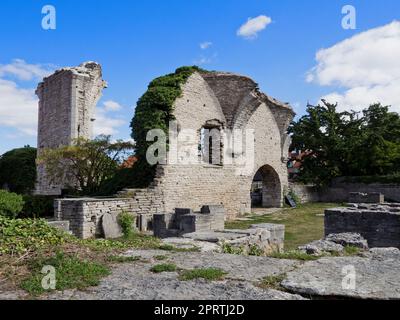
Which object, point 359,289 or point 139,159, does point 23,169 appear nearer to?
point 139,159

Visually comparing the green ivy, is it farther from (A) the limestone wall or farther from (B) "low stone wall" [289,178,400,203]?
(B) "low stone wall" [289,178,400,203]

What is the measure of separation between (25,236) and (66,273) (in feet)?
6.15

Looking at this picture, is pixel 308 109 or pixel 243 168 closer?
pixel 243 168

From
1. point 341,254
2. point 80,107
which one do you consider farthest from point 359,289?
point 80,107

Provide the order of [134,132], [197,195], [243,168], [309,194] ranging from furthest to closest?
[309,194]
[243,168]
[197,195]
[134,132]

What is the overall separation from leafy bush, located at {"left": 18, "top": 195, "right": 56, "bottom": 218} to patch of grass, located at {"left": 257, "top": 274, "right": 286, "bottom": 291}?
12951 millimetres

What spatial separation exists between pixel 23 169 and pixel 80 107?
29.7ft

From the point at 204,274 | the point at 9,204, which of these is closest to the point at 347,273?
the point at 204,274

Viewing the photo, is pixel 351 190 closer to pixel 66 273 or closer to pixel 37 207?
pixel 37 207

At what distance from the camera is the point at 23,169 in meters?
25.6

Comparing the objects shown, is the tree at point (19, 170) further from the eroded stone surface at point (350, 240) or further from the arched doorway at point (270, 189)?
the eroded stone surface at point (350, 240)

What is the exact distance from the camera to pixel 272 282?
11.8 ft

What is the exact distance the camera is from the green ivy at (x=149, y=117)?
13.9 metres

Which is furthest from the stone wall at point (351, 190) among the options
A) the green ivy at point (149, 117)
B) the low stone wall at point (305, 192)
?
the green ivy at point (149, 117)
